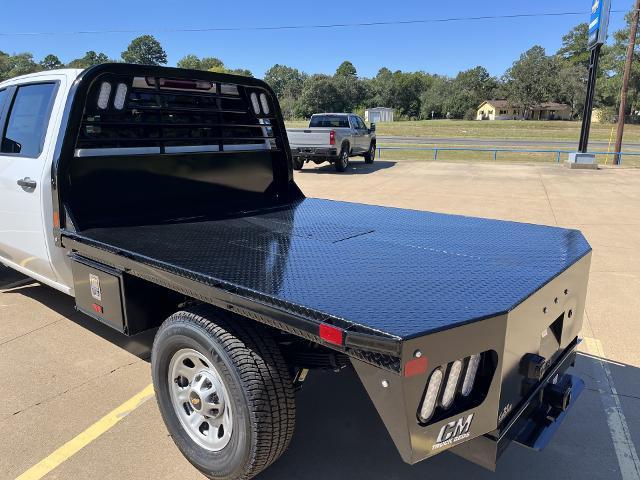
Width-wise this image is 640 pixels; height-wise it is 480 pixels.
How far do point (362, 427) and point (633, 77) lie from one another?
233 ft

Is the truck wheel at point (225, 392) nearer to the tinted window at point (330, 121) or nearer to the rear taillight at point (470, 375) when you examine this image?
the rear taillight at point (470, 375)

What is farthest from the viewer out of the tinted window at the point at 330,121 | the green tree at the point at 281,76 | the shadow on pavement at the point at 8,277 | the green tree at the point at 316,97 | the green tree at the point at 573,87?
the green tree at the point at 281,76

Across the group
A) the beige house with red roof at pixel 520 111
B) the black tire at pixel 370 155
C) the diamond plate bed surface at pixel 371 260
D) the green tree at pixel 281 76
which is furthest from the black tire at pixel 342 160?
the green tree at pixel 281 76

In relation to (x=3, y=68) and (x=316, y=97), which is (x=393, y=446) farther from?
(x=3, y=68)

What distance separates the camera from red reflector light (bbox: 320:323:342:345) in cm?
184

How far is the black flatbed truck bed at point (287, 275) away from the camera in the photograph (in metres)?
1.93

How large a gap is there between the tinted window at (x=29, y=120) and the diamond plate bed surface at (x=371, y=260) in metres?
1.06

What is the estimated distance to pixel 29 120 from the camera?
160 inches

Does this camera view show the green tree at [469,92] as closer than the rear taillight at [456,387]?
No

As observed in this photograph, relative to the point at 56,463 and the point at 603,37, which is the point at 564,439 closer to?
the point at 56,463

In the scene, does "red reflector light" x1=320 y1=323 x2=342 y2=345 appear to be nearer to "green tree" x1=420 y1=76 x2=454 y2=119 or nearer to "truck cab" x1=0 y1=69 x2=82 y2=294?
"truck cab" x1=0 y1=69 x2=82 y2=294

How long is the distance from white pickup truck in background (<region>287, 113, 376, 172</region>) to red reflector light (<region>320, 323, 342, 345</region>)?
48.6 ft

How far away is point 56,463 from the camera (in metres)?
2.73

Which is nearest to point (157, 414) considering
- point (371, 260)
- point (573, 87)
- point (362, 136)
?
point (371, 260)
